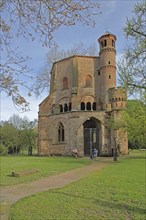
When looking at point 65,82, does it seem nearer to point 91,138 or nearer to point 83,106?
point 83,106

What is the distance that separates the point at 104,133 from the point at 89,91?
7.60m

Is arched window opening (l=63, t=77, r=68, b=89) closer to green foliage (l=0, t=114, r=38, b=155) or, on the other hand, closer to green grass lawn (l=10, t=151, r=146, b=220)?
green foliage (l=0, t=114, r=38, b=155)

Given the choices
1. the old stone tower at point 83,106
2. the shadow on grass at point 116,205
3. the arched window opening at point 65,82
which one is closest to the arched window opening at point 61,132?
the old stone tower at point 83,106

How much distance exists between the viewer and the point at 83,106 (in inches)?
1774

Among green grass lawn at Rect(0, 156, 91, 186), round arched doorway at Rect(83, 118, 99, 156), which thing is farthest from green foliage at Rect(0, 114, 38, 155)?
green grass lawn at Rect(0, 156, 91, 186)

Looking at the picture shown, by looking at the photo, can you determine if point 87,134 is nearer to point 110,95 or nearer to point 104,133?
point 104,133

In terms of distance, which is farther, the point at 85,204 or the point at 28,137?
the point at 28,137

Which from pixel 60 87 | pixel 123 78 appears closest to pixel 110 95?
pixel 60 87

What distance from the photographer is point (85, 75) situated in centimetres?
4631

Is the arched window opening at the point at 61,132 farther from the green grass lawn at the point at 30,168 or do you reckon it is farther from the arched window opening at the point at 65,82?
the green grass lawn at the point at 30,168

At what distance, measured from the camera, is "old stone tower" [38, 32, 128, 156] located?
42188 millimetres

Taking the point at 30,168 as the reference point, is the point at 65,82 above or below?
above

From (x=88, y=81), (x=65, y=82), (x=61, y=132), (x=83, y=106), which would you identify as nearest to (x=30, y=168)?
(x=61, y=132)

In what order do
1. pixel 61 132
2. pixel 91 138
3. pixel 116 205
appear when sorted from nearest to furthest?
pixel 116 205, pixel 91 138, pixel 61 132
